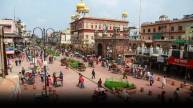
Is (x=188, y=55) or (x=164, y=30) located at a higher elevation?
(x=164, y=30)

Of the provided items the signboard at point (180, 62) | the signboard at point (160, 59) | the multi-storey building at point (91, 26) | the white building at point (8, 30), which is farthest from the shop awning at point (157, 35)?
the white building at point (8, 30)

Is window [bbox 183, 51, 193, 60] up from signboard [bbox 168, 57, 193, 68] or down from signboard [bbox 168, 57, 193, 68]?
up

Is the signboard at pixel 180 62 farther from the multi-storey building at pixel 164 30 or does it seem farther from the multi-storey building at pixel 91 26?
the multi-storey building at pixel 91 26

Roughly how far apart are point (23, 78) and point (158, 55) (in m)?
19.2

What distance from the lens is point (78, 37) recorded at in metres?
86.4

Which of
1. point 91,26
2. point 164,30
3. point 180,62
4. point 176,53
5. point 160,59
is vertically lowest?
point 180,62

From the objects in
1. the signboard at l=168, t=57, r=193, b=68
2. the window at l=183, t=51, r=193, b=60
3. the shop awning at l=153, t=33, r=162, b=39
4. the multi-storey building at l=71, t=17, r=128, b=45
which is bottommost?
the signboard at l=168, t=57, r=193, b=68

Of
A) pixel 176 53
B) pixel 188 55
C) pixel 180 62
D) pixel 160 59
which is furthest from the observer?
pixel 160 59

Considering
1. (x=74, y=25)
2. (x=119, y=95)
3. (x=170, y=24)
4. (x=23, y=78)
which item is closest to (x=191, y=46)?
(x=119, y=95)

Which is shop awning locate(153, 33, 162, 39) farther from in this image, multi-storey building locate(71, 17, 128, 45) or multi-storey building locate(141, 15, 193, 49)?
multi-storey building locate(71, 17, 128, 45)

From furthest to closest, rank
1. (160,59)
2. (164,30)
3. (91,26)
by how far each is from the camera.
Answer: (91,26) < (164,30) < (160,59)

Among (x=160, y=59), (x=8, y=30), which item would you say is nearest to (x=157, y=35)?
(x=160, y=59)

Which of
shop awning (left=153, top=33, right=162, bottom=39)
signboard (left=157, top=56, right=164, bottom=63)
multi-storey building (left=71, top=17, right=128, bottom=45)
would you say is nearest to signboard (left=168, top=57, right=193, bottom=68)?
signboard (left=157, top=56, right=164, bottom=63)

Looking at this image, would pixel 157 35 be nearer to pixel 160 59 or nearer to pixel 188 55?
pixel 160 59
